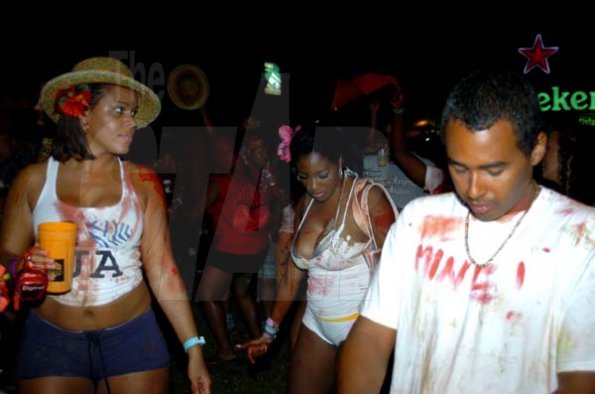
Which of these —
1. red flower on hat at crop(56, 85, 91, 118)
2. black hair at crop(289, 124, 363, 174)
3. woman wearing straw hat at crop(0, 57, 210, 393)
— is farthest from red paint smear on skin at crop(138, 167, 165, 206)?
black hair at crop(289, 124, 363, 174)

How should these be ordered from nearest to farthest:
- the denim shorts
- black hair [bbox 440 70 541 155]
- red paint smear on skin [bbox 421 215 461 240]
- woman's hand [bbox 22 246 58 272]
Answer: black hair [bbox 440 70 541 155], red paint smear on skin [bbox 421 215 461 240], woman's hand [bbox 22 246 58 272], the denim shorts

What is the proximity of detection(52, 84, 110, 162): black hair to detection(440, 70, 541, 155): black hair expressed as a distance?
2.22 metres

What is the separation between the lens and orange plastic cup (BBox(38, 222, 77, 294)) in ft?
9.87

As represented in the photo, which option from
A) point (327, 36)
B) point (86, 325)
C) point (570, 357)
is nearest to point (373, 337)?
point (570, 357)

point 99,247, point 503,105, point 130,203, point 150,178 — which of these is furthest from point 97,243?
point 503,105

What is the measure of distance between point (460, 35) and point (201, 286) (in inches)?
739

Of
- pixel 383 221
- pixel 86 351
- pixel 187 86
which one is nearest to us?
pixel 86 351

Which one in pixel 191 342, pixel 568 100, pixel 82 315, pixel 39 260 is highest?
pixel 568 100

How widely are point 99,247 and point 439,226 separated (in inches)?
75.8

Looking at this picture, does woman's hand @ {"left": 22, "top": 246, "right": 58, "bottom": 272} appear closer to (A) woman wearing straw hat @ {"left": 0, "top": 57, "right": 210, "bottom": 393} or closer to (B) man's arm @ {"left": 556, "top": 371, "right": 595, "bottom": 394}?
(A) woman wearing straw hat @ {"left": 0, "top": 57, "right": 210, "bottom": 393}

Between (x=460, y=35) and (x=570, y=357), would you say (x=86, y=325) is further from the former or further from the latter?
(x=460, y=35)

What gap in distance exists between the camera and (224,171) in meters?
7.55

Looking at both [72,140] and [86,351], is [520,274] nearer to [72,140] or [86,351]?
[86,351]

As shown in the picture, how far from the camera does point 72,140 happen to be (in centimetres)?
342
